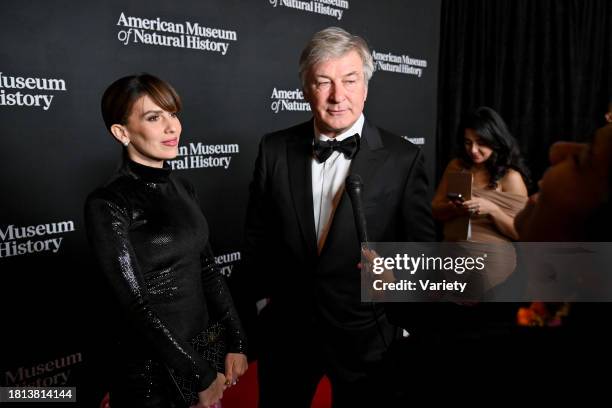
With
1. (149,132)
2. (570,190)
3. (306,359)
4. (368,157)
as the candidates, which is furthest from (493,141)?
(570,190)

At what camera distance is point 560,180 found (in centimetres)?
25

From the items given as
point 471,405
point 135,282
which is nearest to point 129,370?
point 135,282

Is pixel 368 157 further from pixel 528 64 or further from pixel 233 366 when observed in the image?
pixel 528 64

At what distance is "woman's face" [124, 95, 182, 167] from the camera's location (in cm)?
144

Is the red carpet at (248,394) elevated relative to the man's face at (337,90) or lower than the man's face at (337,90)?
lower

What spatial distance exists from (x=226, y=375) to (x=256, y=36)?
91.1 inches

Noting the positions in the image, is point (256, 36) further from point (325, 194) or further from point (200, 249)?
point (200, 249)

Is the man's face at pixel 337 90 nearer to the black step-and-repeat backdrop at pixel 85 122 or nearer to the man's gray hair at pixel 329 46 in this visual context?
the man's gray hair at pixel 329 46

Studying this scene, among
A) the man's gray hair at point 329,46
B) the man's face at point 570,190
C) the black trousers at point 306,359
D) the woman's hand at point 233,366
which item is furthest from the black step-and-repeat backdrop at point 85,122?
the man's face at point 570,190

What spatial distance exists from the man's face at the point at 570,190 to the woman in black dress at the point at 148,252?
123 centimetres

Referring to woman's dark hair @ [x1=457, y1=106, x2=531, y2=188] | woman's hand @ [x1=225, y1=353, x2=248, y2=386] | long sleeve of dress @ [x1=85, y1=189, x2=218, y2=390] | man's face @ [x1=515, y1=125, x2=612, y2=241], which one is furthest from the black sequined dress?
woman's dark hair @ [x1=457, y1=106, x2=531, y2=188]

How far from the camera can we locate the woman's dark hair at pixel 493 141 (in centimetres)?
266

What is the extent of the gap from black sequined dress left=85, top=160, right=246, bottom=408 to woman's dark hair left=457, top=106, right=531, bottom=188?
172cm

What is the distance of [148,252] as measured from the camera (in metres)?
1.40
